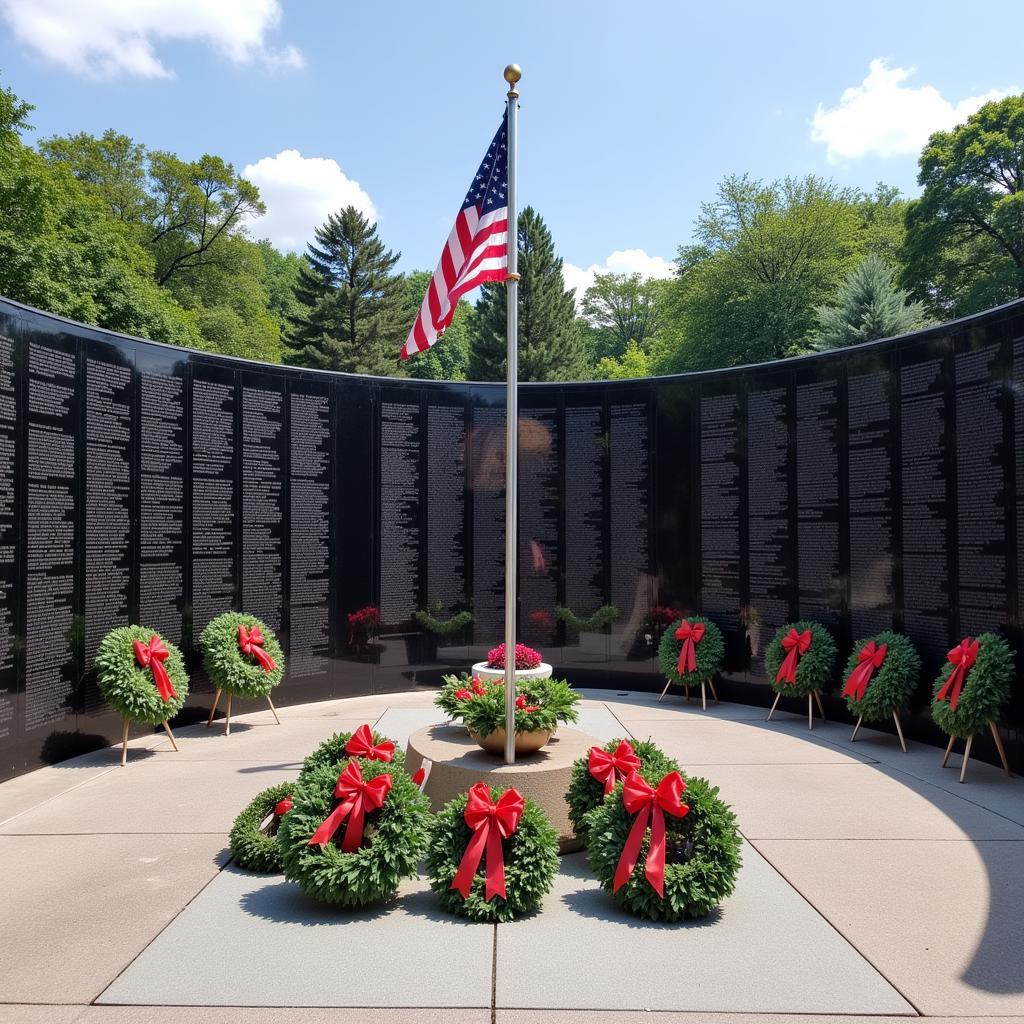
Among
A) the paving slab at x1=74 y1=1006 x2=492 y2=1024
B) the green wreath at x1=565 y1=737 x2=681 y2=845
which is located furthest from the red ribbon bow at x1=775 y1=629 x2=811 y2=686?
the paving slab at x1=74 y1=1006 x2=492 y2=1024

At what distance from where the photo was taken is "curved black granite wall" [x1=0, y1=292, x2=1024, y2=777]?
7.79m

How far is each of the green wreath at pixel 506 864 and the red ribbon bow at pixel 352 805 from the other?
1.29 feet

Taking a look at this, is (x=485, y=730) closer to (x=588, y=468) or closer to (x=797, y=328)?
(x=588, y=468)

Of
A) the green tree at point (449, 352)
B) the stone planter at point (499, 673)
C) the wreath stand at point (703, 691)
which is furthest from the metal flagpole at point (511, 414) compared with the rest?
the green tree at point (449, 352)

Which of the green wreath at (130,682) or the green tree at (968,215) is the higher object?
the green tree at (968,215)

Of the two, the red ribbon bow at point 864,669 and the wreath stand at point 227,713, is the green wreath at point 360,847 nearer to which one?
the wreath stand at point 227,713

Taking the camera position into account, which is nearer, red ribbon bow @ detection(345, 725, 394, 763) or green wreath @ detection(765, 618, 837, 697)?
red ribbon bow @ detection(345, 725, 394, 763)

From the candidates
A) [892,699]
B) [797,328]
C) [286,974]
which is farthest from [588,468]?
[797,328]

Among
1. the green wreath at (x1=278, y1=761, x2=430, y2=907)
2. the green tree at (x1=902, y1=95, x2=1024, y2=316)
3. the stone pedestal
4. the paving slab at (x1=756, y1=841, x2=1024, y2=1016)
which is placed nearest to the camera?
the paving slab at (x1=756, y1=841, x2=1024, y2=1016)

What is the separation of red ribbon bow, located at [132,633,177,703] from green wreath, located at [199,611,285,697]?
0.81 m

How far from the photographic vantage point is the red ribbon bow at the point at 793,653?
31.0ft

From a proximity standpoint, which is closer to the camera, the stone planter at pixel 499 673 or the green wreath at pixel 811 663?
the stone planter at pixel 499 673

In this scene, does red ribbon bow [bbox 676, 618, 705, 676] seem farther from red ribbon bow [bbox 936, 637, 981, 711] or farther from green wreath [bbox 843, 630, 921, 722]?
red ribbon bow [bbox 936, 637, 981, 711]

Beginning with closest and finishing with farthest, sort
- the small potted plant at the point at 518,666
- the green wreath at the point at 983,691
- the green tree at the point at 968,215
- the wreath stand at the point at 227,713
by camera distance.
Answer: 1. the green wreath at the point at 983,691
2. the small potted plant at the point at 518,666
3. the wreath stand at the point at 227,713
4. the green tree at the point at 968,215
